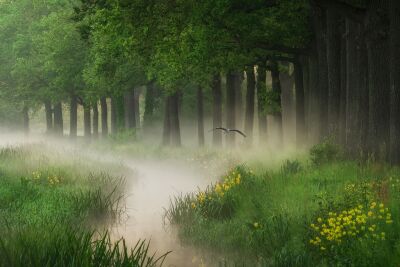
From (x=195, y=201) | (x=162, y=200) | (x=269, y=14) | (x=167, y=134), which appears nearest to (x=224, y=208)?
(x=195, y=201)

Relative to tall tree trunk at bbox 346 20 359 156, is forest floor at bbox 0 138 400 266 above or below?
below

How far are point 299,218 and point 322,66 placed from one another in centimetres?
1213

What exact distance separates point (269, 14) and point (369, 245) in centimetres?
1416

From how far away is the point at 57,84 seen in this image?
147 feet

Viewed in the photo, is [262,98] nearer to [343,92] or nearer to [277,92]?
[277,92]

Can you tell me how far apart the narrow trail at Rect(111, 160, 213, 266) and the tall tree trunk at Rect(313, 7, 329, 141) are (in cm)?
428

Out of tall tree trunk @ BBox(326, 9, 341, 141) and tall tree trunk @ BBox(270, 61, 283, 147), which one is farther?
tall tree trunk @ BBox(270, 61, 283, 147)

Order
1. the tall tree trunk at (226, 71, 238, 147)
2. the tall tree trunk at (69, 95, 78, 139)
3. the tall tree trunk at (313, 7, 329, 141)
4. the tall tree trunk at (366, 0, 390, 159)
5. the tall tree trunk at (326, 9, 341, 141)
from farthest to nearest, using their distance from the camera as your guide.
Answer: the tall tree trunk at (69, 95, 78, 139) → the tall tree trunk at (226, 71, 238, 147) → the tall tree trunk at (313, 7, 329, 141) → the tall tree trunk at (326, 9, 341, 141) → the tall tree trunk at (366, 0, 390, 159)

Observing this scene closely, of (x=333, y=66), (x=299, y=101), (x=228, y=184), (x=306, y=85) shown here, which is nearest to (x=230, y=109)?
(x=299, y=101)

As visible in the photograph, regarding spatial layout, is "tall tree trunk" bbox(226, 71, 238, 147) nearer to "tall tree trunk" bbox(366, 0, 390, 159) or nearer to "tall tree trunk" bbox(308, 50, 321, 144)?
"tall tree trunk" bbox(308, 50, 321, 144)

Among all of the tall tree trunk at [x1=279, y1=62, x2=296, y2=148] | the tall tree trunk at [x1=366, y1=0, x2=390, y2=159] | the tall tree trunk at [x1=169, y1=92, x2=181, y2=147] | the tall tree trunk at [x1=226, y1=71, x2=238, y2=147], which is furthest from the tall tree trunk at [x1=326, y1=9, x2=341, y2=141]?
the tall tree trunk at [x1=169, y1=92, x2=181, y2=147]

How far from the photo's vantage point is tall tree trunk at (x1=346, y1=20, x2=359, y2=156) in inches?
682

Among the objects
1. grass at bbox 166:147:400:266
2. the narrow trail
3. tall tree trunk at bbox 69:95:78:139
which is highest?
tall tree trunk at bbox 69:95:78:139

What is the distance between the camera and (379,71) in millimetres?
15523
